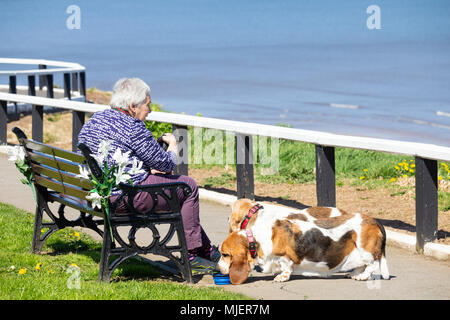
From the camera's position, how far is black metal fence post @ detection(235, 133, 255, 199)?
370 inches

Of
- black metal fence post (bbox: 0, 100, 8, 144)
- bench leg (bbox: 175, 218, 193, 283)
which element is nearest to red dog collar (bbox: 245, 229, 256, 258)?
bench leg (bbox: 175, 218, 193, 283)

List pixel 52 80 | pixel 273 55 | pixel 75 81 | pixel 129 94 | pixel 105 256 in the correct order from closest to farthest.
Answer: pixel 105 256 < pixel 129 94 < pixel 52 80 < pixel 75 81 < pixel 273 55

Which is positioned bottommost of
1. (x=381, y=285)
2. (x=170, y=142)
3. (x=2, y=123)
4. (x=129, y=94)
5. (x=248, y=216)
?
(x=381, y=285)

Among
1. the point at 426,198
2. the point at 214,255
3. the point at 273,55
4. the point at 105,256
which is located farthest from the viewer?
the point at 273,55

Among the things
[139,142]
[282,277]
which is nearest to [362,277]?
[282,277]

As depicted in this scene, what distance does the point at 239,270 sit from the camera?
6.52 m

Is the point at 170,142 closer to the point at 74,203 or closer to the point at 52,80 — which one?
the point at 74,203

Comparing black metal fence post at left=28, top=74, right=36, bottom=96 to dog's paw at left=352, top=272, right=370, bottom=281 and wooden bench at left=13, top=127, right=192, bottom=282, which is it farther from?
dog's paw at left=352, top=272, right=370, bottom=281

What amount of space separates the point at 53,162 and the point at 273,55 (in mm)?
44777

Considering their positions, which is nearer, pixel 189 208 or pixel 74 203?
pixel 189 208

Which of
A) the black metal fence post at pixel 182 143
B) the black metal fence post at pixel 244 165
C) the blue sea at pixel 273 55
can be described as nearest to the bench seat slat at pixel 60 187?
the black metal fence post at pixel 244 165

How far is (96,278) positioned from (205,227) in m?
2.10

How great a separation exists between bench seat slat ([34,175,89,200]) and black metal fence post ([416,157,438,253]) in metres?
2.79

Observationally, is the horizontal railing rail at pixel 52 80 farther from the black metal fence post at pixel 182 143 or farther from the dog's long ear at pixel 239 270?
the dog's long ear at pixel 239 270
